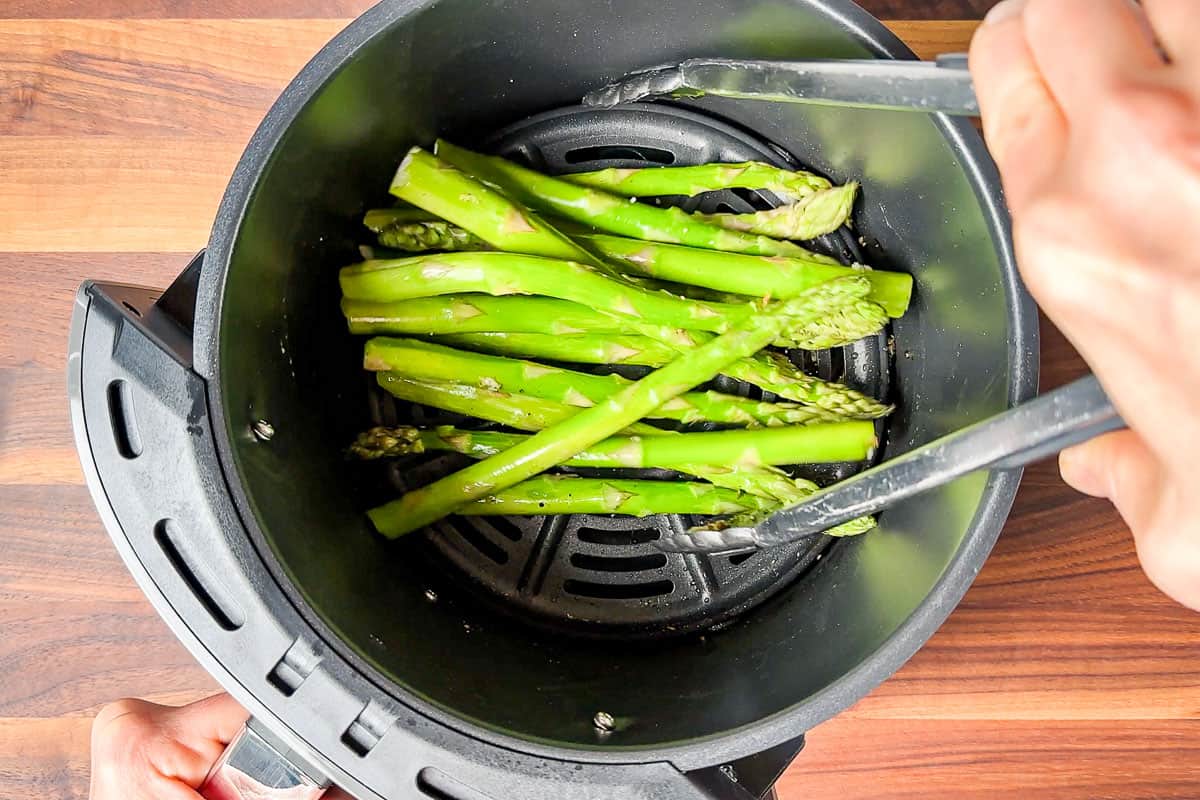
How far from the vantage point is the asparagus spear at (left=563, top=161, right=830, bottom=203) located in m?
1.12

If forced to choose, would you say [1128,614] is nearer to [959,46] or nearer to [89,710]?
[959,46]

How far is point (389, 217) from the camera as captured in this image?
3.70 feet

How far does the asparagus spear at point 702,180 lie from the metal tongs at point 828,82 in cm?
10

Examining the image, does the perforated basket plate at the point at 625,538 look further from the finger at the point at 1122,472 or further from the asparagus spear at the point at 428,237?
the finger at the point at 1122,472

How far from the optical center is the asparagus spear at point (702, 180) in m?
1.12

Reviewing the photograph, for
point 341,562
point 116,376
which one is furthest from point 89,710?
point 116,376

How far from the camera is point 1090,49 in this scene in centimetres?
49

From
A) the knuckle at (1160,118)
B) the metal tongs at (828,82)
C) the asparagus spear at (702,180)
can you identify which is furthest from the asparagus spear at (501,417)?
the knuckle at (1160,118)

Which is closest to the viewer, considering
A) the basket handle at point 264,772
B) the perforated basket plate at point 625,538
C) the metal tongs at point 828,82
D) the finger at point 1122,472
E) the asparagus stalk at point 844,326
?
the finger at point 1122,472

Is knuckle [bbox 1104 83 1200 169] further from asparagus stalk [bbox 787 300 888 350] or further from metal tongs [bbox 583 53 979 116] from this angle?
asparagus stalk [bbox 787 300 888 350]

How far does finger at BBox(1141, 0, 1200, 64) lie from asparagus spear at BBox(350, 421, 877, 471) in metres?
0.63

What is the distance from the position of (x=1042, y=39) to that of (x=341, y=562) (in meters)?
0.86

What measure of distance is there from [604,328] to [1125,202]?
69 centimetres

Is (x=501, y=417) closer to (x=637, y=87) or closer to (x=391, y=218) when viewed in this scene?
(x=391, y=218)
